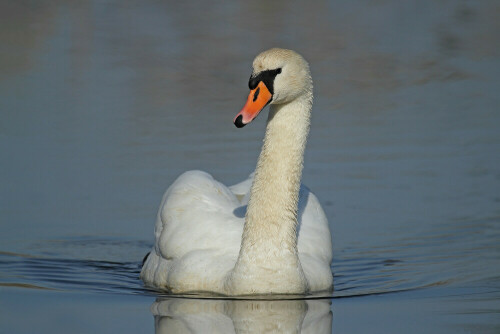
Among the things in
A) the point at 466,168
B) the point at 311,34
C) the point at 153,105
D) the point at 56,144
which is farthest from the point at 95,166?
the point at 311,34

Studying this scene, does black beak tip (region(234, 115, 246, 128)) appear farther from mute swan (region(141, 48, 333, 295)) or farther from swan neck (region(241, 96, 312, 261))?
swan neck (region(241, 96, 312, 261))

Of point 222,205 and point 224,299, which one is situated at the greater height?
point 222,205

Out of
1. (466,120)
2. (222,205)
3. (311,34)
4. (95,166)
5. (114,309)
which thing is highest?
(311,34)

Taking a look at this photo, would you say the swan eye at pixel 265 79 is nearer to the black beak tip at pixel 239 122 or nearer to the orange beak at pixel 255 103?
the orange beak at pixel 255 103

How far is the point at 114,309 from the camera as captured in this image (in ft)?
28.1

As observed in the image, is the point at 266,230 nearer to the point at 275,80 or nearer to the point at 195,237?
the point at 195,237

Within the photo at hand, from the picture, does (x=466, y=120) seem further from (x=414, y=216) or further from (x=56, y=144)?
(x=56, y=144)

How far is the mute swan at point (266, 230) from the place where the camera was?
8664mm

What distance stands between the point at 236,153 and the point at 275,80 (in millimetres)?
4147

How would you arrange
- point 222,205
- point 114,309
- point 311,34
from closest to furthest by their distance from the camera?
point 114,309 < point 222,205 < point 311,34

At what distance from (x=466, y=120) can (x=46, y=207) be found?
16.3 ft

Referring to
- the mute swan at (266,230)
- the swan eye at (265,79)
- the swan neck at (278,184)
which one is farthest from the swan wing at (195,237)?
the swan eye at (265,79)

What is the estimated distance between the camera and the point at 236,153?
1267cm

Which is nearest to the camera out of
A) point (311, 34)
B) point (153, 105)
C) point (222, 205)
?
point (222, 205)
